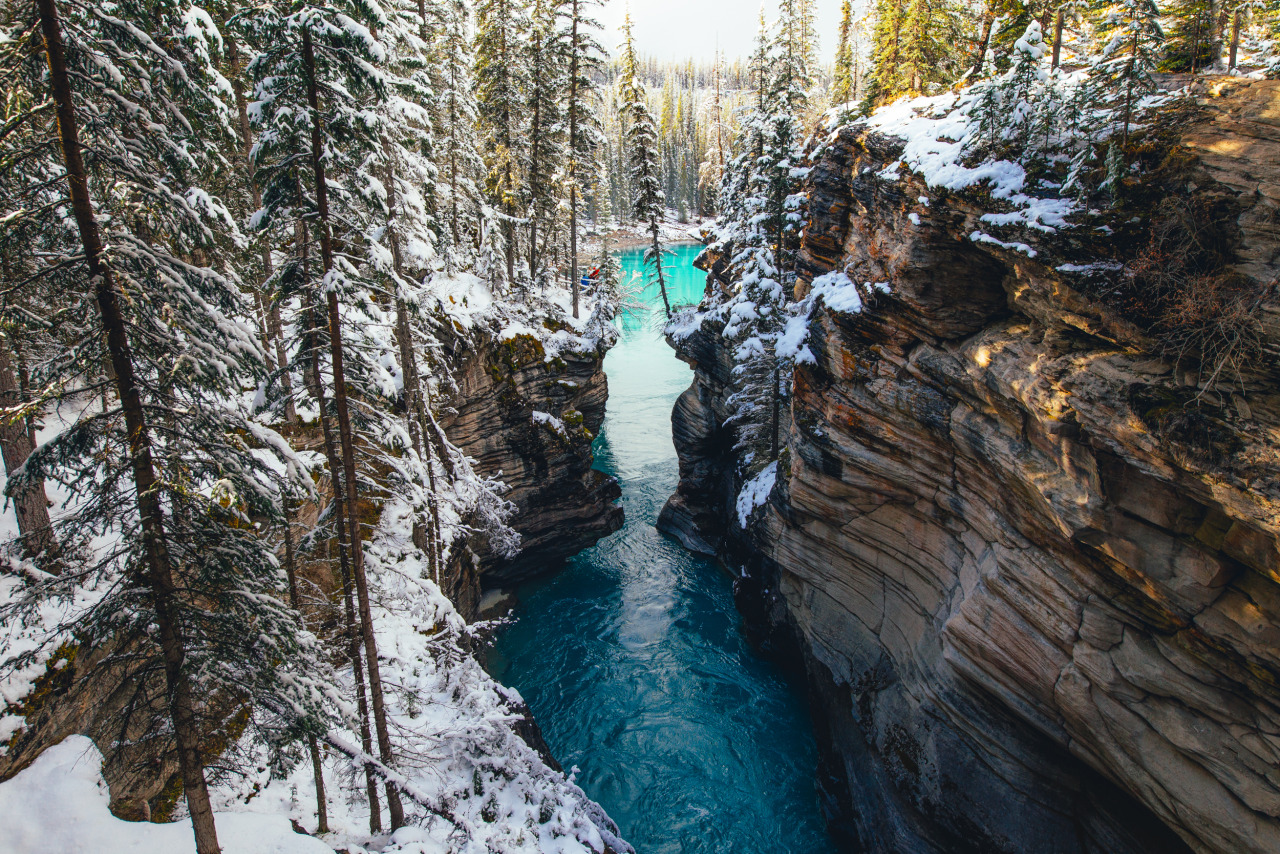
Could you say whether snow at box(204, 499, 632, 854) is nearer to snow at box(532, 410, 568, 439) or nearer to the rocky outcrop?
the rocky outcrop

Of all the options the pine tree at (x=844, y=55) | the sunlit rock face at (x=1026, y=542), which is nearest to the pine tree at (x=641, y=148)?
the pine tree at (x=844, y=55)

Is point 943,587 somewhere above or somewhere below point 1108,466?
below

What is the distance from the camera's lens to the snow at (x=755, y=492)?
19.7 metres

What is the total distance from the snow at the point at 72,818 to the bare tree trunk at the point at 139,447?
1705 millimetres

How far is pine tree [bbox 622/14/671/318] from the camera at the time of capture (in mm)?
29688

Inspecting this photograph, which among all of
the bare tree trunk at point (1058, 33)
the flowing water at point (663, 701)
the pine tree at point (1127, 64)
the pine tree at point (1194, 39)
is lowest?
the flowing water at point (663, 701)

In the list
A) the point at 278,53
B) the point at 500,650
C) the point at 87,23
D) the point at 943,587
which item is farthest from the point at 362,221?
the point at 500,650

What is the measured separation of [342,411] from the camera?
8516mm

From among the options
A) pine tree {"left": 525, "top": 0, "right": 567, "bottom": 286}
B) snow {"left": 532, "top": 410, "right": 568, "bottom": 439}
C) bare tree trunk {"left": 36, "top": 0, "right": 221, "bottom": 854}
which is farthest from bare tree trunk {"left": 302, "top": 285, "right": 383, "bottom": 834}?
pine tree {"left": 525, "top": 0, "right": 567, "bottom": 286}

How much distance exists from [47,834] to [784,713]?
16442 mm

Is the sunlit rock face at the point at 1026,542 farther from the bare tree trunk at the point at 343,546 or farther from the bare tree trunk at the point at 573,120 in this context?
the bare tree trunk at the point at 573,120

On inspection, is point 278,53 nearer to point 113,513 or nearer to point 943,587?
point 113,513

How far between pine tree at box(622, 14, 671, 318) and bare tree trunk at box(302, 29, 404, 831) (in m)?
23.5

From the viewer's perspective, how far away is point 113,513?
6.11m
